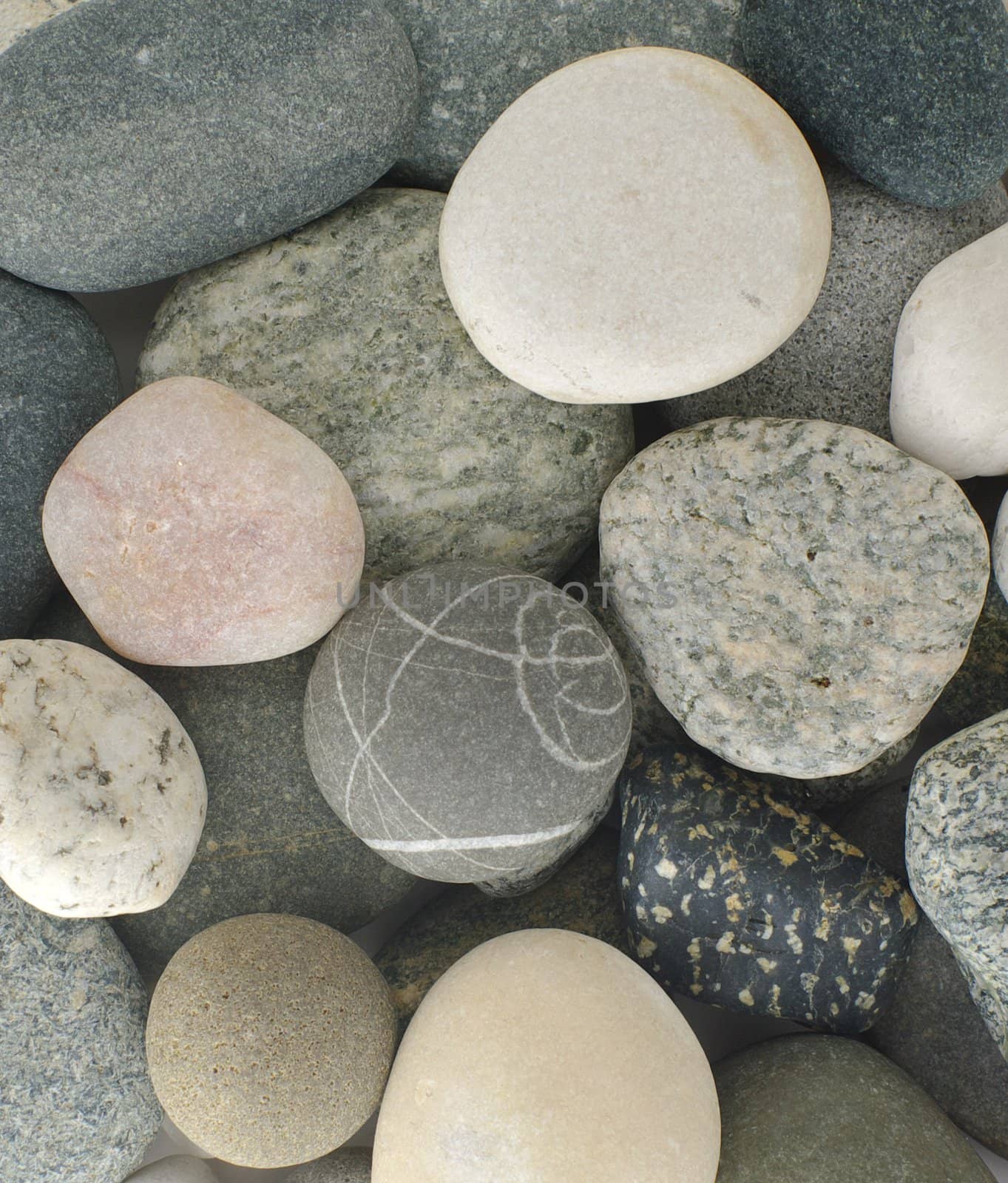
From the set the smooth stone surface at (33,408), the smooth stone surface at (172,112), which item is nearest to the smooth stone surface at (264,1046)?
the smooth stone surface at (33,408)

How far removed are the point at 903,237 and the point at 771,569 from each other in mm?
455

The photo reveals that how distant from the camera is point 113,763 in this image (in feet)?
3.33

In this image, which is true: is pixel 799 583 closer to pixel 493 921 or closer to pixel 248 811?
pixel 493 921

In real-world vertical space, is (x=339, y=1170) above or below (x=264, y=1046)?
below

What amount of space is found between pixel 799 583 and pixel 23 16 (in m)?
1.13

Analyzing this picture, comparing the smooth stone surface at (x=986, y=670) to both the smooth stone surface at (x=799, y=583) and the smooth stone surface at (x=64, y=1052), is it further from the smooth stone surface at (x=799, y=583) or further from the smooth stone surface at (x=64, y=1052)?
the smooth stone surface at (x=64, y=1052)

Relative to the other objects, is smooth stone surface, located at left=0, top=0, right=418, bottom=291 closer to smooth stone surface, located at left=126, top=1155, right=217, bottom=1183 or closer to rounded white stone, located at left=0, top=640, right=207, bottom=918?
rounded white stone, located at left=0, top=640, right=207, bottom=918

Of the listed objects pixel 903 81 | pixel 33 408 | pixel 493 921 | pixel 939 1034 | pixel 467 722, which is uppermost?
pixel 903 81

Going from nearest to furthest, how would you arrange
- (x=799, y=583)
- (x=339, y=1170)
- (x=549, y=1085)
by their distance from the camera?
(x=549, y=1085)
(x=799, y=583)
(x=339, y=1170)

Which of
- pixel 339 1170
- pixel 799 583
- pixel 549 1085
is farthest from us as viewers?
pixel 339 1170

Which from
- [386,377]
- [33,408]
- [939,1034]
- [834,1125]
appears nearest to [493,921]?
[834,1125]

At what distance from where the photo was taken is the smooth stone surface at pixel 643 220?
99 centimetres

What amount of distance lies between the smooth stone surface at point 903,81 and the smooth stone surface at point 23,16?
829mm

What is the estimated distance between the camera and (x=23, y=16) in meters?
1.13
